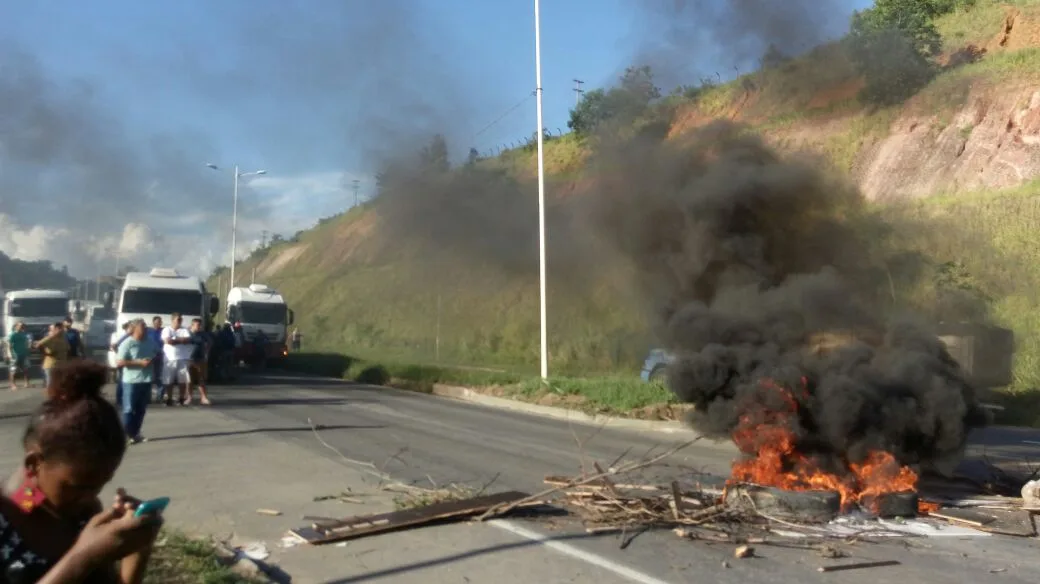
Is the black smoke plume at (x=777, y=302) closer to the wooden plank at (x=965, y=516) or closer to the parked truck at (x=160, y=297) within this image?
the wooden plank at (x=965, y=516)

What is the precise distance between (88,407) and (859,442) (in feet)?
24.3

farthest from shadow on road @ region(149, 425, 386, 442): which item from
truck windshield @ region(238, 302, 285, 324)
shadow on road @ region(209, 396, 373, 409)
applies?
truck windshield @ region(238, 302, 285, 324)

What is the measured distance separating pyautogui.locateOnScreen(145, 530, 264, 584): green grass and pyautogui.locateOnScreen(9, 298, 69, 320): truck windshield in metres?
25.8

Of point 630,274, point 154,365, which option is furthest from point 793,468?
point 154,365

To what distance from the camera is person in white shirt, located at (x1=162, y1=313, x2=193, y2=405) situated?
15797 millimetres

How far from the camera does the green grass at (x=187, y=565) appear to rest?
18.7 ft

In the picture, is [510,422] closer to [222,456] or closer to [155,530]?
[222,456]

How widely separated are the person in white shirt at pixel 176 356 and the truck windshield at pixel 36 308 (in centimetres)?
1478

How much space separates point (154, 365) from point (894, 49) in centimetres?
2961

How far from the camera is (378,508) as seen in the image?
8156 millimetres

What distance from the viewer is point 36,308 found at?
29.6 meters

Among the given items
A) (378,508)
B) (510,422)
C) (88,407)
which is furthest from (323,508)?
(510,422)

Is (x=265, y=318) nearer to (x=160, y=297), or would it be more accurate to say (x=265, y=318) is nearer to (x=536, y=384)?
(x=160, y=297)

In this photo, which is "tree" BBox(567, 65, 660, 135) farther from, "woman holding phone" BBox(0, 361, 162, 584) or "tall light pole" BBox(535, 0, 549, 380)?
"woman holding phone" BBox(0, 361, 162, 584)
